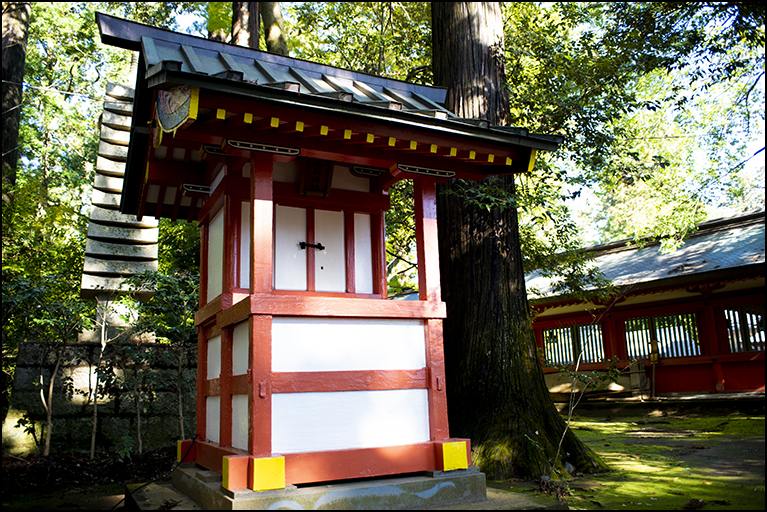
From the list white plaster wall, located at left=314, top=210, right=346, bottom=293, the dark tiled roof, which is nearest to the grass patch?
white plaster wall, located at left=314, top=210, right=346, bottom=293

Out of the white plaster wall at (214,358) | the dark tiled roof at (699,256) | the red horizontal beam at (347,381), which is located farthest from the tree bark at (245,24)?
the red horizontal beam at (347,381)

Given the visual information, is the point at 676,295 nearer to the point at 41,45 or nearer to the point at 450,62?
the point at 450,62

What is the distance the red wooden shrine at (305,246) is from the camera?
3830mm

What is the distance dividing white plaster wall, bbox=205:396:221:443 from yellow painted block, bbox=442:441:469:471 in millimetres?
1967

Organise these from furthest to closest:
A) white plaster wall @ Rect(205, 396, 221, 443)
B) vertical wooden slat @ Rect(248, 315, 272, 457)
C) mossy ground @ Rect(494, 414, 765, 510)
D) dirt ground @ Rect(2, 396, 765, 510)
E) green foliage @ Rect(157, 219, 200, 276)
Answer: green foliage @ Rect(157, 219, 200, 276) → white plaster wall @ Rect(205, 396, 221, 443) → dirt ground @ Rect(2, 396, 765, 510) → mossy ground @ Rect(494, 414, 765, 510) → vertical wooden slat @ Rect(248, 315, 272, 457)

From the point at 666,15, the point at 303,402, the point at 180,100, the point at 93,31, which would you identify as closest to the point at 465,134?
the point at 180,100

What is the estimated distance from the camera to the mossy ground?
4289 millimetres

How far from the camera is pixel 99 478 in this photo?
6258 mm

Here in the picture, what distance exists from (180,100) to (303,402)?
7.46ft

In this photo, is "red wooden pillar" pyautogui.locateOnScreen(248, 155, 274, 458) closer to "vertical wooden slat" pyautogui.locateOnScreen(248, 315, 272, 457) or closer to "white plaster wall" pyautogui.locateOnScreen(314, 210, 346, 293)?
"vertical wooden slat" pyautogui.locateOnScreen(248, 315, 272, 457)

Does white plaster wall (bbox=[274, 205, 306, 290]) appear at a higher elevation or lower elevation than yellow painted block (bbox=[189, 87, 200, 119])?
lower

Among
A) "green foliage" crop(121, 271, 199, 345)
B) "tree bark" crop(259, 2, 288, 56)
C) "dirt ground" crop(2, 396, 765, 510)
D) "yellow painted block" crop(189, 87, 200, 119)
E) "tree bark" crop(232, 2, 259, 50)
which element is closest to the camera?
"yellow painted block" crop(189, 87, 200, 119)

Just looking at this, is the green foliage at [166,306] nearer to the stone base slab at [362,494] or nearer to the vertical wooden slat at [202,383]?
the vertical wooden slat at [202,383]

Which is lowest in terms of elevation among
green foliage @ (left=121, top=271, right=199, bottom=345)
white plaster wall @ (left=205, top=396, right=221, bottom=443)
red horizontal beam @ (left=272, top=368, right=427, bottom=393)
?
white plaster wall @ (left=205, top=396, right=221, bottom=443)
